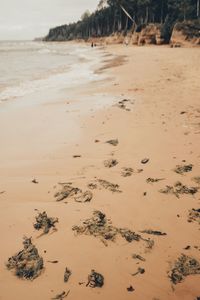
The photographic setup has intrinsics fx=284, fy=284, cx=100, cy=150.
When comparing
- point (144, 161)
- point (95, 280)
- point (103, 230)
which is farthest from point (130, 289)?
point (144, 161)

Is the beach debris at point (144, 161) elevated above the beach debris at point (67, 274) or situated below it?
above

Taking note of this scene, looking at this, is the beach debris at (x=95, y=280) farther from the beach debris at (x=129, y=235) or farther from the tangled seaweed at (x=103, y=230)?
the beach debris at (x=129, y=235)

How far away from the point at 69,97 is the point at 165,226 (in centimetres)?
769

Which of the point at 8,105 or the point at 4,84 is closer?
the point at 8,105

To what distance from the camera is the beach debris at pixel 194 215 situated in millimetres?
3256

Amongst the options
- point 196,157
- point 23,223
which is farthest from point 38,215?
point 196,157

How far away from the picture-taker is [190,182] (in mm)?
4047

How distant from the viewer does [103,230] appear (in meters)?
3.13

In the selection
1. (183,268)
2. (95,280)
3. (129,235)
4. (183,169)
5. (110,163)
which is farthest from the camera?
(110,163)

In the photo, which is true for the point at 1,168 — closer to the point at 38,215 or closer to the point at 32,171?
the point at 32,171

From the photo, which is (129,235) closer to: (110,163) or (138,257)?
(138,257)

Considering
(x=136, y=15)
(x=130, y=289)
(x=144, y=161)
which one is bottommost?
(x=130, y=289)

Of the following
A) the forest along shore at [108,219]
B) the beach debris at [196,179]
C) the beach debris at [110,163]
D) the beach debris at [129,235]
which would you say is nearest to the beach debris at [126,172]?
the forest along shore at [108,219]

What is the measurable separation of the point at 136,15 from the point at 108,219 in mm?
72770
